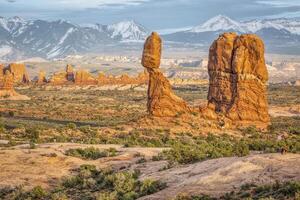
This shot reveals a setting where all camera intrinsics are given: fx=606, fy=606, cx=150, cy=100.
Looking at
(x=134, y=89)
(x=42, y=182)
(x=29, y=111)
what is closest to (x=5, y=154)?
(x=42, y=182)

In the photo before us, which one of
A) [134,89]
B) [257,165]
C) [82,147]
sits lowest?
[134,89]

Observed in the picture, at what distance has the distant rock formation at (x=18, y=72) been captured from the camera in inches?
Result: 6294

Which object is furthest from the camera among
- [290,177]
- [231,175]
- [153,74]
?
[153,74]

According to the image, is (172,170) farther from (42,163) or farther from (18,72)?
(18,72)

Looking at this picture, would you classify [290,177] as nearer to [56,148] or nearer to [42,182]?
[42,182]

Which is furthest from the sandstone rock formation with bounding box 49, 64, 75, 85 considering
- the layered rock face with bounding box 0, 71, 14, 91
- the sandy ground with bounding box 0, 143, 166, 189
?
the sandy ground with bounding box 0, 143, 166, 189

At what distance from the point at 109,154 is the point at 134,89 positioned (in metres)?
118

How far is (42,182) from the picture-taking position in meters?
24.5

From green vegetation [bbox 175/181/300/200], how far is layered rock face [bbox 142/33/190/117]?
3189 cm

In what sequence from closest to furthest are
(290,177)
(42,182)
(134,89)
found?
(290,177) → (42,182) → (134,89)

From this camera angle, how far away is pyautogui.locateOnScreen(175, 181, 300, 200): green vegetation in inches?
637

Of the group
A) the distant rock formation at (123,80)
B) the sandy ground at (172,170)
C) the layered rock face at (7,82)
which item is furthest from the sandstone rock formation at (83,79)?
the sandy ground at (172,170)

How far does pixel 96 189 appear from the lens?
22.5 metres

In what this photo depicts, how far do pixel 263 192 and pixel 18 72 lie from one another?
151358 mm
